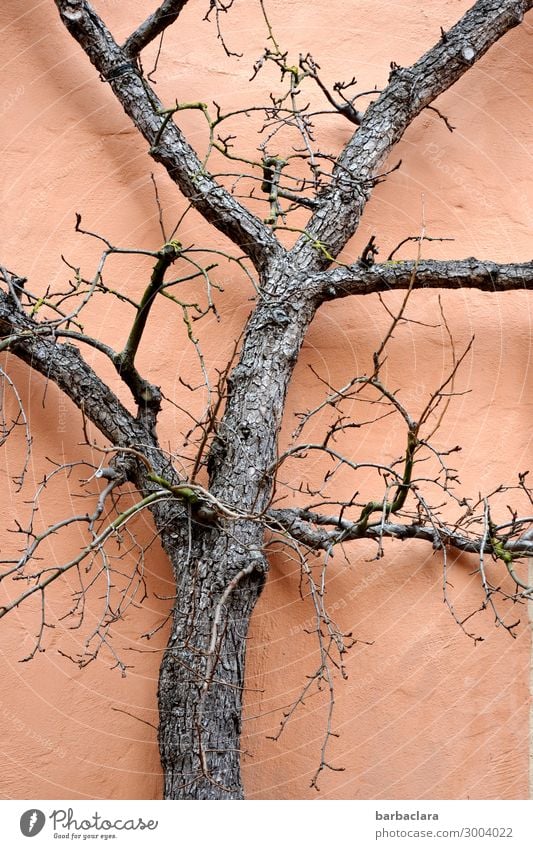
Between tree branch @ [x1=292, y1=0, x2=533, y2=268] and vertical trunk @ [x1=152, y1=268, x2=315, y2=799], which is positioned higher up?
tree branch @ [x1=292, y1=0, x2=533, y2=268]

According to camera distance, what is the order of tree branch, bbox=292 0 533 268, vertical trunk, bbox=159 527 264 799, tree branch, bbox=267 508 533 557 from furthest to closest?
tree branch, bbox=292 0 533 268, tree branch, bbox=267 508 533 557, vertical trunk, bbox=159 527 264 799

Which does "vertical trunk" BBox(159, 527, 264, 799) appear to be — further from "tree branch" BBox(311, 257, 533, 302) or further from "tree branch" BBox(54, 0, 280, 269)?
"tree branch" BBox(54, 0, 280, 269)

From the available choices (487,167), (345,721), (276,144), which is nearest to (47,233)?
(276,144)

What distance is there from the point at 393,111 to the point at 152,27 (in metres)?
0.89

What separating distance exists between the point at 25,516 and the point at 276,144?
66.1 inches

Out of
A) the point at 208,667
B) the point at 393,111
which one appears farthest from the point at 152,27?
the point at 208,667

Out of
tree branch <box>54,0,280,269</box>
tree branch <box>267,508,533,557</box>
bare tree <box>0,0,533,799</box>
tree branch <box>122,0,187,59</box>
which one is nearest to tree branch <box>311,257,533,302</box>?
bare tree <box>0,0,533,799</box>

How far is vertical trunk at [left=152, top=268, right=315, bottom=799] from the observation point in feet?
9.32

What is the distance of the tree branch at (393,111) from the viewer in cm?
349

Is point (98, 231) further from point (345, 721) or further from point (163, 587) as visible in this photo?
point (345, 721)

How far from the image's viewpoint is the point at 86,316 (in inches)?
143

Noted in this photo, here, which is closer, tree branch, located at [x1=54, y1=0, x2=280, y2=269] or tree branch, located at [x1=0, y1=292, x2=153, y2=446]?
tree branch, located at [x1=0, y1=292, x2=153, y2=446]
